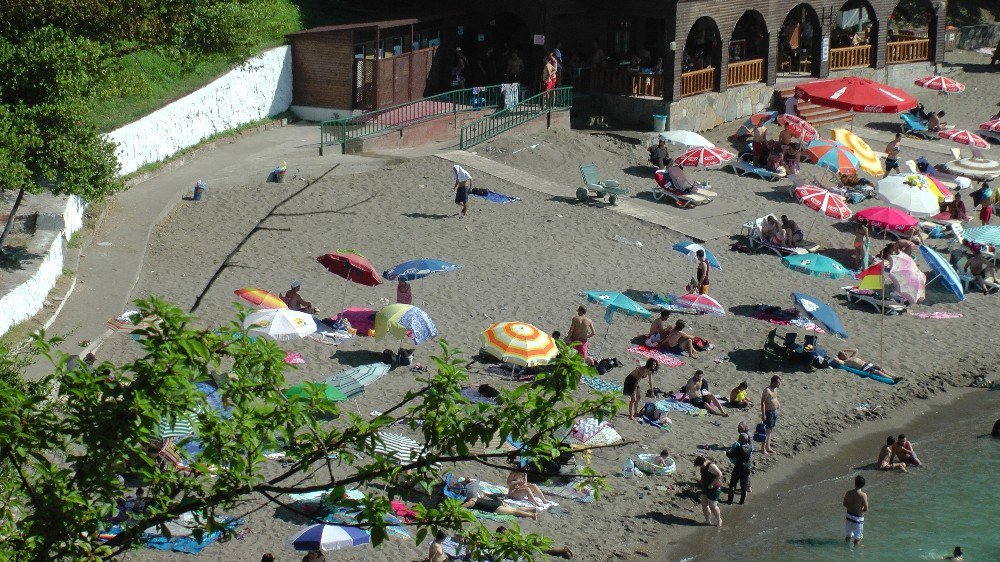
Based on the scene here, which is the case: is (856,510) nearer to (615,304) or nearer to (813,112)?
(615,304)

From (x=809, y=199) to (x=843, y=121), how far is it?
892 centimetres

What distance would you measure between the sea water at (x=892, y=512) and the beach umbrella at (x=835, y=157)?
894 centimetres

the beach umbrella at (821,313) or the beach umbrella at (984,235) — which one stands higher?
the beach umbrella at (984,235)

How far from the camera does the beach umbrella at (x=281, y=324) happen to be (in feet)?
59.2

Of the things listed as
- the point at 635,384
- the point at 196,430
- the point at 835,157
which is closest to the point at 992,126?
the point at 835,157

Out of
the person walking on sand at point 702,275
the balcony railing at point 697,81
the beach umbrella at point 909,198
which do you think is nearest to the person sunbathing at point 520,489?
the person walking on sand at point 702,275

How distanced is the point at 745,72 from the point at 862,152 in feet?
20.2

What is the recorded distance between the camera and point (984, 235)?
26.5 metres

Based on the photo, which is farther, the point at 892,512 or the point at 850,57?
the point at 850,57

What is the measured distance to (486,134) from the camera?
30.5 m

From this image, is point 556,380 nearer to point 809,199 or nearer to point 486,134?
point 809,199

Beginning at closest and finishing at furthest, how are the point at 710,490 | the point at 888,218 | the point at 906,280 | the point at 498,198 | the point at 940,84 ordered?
the point at 710,490, the point at 906,280, the point at 888,218, the point at 498,198, the point at 940,84

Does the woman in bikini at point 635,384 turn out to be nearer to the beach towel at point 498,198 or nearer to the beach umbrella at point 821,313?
the beach umbrella at point 821,313

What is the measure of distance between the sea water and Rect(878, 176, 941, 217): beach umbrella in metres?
6.69
